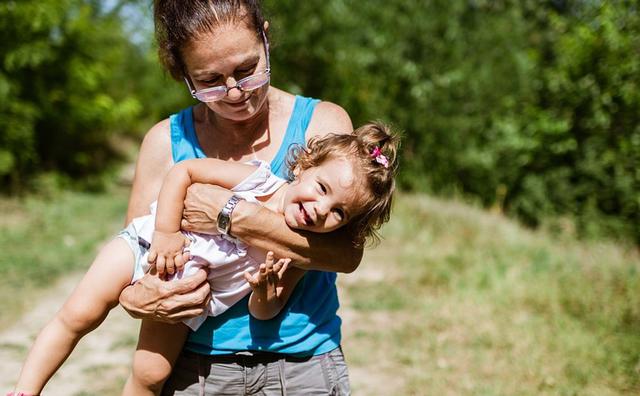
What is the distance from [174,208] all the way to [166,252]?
0.14 m

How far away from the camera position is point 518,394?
4121mm

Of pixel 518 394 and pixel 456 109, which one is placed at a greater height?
pixel 456 109

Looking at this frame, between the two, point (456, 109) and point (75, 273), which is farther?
point (456, 109)

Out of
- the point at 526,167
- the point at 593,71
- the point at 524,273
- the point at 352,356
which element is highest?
the point at 593,71

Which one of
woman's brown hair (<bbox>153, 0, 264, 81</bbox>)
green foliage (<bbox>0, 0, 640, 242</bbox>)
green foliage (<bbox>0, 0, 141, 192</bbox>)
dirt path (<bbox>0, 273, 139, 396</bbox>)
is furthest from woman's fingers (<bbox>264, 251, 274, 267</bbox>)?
green foliage (<bbox>0, 0, 141, 192</bbox>)

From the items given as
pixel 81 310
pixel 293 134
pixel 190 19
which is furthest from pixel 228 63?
pixel 81 310

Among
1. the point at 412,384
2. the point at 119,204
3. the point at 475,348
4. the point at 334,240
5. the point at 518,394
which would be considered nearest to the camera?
the point at 334,240

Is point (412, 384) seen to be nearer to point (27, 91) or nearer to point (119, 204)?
point (119, 204)

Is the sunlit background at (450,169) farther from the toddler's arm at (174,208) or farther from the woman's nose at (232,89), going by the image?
the toddler's arm at (174,208)

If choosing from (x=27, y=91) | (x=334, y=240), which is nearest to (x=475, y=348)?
(x=334, y=240)

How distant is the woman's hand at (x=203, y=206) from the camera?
209 cm

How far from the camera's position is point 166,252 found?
207 cm

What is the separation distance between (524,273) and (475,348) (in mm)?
1386

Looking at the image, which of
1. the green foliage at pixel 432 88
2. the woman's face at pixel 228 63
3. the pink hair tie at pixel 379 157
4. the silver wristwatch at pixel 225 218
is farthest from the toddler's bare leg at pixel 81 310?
the green foliage at pixel 432 88
